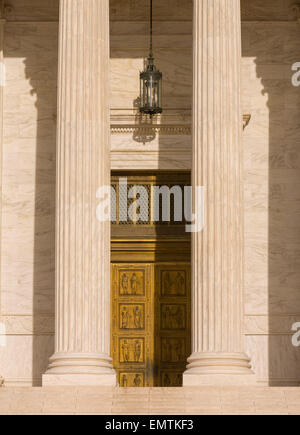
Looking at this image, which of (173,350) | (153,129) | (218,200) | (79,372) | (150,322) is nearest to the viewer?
(79,372)

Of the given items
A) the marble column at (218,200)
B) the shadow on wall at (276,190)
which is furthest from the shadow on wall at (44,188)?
the shadow on wall at (276,190)

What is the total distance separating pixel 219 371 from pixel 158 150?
865 centimetres

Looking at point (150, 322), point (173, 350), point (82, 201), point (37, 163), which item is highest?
point (37, 163)

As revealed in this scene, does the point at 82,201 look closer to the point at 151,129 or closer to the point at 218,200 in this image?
the point at 218,200

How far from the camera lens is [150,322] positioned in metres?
38.9

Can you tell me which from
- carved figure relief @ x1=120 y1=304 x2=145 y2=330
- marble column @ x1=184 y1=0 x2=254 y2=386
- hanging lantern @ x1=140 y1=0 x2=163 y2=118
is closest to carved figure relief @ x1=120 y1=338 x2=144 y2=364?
carved figure relief @ x1=120 y1=304 x2=145 y2=330

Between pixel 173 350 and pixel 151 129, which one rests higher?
pixel 151 129

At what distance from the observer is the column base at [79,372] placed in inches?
1305

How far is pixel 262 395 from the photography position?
3095 cm

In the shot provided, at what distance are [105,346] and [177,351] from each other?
203 inches

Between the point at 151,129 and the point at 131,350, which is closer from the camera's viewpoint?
the point at 131,350

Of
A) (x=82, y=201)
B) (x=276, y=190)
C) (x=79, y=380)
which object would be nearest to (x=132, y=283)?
(x=276, y=190)
